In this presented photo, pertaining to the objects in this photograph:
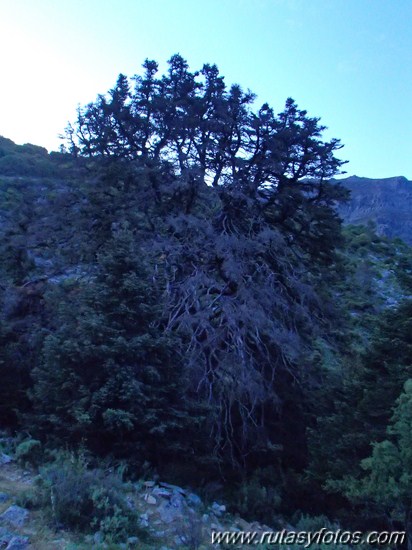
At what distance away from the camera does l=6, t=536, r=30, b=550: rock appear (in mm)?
4348

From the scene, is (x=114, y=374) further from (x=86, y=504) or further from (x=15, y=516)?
(x=15, y=516)

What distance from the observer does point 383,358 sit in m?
7.62

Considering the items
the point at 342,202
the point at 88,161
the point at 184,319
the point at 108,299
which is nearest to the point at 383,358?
the point at 184,319

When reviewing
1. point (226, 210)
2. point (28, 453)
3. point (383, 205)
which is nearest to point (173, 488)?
point (28, 453)

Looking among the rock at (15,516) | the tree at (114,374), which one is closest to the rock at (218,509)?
the tree at (114,374)

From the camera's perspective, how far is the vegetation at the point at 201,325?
274 inches

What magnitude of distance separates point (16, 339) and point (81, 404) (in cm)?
359

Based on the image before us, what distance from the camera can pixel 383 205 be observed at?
50656 millimetres

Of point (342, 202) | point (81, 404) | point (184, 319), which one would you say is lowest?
point (81, 404)

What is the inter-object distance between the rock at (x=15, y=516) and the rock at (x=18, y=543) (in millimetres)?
330

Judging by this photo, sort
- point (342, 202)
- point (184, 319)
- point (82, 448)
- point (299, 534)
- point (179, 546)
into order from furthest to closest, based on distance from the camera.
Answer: point (342, 202)
point (184, 319)
point (82, 448)
point (299, 534)
point (179, 546)

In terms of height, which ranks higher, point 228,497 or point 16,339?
point 16,339

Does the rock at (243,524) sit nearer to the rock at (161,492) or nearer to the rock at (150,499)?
the rock at (161,492)

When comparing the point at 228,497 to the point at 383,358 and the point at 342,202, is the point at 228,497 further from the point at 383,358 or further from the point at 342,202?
the point at 342,202
